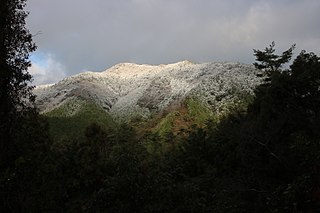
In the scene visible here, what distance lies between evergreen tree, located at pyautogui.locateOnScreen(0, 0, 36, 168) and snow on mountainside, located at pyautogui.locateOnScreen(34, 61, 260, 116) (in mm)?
39621

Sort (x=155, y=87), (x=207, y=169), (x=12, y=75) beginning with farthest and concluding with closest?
(x=155, y=87) → (x=207, y=169) → (x=12, y=75)

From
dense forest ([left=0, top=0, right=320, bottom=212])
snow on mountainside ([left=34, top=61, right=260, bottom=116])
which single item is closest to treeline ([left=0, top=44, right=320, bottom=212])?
→ dense forest ([left=0, top=0, right=320, bottom=212])

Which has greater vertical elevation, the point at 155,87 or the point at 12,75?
the point at 155,87

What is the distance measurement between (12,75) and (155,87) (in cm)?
5263

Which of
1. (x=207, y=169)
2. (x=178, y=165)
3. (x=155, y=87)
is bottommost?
(x=207, y=169)

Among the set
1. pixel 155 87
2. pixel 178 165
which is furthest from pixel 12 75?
pixel 155 87

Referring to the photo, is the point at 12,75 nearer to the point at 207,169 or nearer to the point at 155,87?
the point at 207,169

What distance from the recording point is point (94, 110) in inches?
2398

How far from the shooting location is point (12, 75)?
48.6ft

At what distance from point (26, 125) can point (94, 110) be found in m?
46.0

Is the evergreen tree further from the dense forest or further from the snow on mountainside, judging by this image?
the snow on mountainside

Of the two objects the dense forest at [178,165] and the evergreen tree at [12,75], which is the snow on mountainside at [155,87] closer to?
the dense forest at [178,165]

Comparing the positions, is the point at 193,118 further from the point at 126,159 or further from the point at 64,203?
the point at 126,159

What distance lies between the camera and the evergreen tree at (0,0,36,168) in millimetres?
14391
